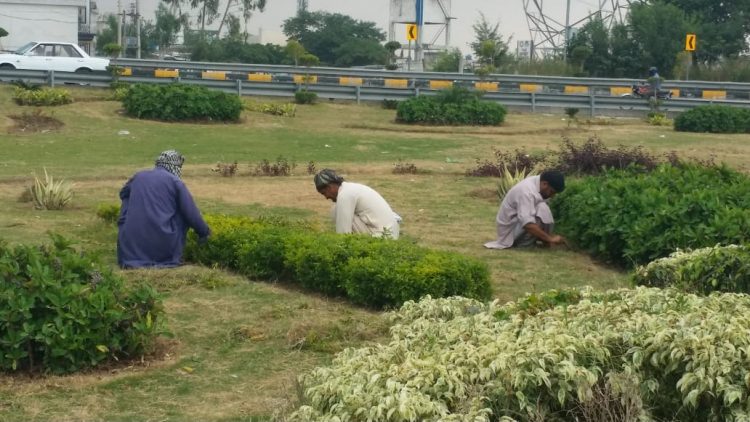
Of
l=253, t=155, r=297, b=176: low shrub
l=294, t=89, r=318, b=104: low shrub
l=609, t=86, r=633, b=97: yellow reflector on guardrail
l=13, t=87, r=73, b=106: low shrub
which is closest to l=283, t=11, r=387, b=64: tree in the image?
l=609, t=86, r=633, b=97: yellow reflector on guardrail

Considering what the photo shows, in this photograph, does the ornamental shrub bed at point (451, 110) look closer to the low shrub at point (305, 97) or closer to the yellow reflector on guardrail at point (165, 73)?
the low shrub at point (305, 97)

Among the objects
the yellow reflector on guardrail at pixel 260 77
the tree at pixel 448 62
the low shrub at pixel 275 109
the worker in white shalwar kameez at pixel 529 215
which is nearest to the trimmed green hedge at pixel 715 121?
the low shrub at pixel 275 109

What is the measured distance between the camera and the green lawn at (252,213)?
20.6ft

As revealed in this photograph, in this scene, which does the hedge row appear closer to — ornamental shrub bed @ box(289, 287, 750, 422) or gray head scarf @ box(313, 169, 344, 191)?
gray head scarf @ box(313, 169, 344, 191)

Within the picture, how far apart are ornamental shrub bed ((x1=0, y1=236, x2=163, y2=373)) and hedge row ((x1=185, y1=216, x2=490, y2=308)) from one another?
1913 mm

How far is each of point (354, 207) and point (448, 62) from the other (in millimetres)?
39696

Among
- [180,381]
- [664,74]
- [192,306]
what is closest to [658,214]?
[192,306]

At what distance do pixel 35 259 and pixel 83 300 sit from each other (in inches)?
17.6

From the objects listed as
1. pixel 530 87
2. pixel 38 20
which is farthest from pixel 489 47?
pixel 38 20

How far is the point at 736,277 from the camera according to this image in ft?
23.4

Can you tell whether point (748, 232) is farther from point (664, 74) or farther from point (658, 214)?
point (664, 74)

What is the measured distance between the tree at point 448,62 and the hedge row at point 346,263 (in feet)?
127

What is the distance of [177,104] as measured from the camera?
2533 centimetres

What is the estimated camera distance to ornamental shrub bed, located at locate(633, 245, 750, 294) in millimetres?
7148
